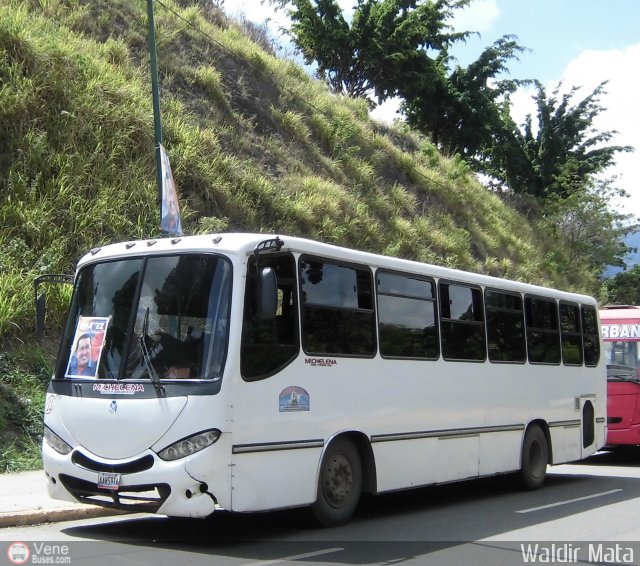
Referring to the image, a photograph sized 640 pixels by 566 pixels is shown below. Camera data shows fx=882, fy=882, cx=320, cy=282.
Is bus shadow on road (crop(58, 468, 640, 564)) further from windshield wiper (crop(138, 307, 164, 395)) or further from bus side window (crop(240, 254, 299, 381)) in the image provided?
bus side window (crop(240, 254, 299, 381))

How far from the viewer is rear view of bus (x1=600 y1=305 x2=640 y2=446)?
52.9ft

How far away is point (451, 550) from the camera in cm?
803

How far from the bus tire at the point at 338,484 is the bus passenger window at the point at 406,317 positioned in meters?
1.27

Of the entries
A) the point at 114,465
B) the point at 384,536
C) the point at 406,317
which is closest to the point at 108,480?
the point at 114,465

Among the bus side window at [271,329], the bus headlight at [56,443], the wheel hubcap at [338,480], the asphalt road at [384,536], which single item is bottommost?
the asphalt road at [384,536]

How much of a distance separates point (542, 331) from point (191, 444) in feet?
24.4

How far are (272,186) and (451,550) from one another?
52.3ft

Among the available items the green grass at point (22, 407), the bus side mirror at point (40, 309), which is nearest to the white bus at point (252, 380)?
the bus side mirror at point (40, 309)

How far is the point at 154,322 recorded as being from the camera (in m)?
8.05

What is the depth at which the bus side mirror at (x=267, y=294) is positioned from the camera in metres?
7.66

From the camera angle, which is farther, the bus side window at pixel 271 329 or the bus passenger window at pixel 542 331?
the bus passenger window at pixel 542 331

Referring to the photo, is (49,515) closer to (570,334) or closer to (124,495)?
(124,495)

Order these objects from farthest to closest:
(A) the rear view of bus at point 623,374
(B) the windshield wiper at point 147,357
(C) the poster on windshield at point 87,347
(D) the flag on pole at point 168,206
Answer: (A) the rear view of bus at point 623,374
(D) the flag on pole at point 168,206
(C) the poster on windshield at point 87,347
(B) the windshield wiper at point 147,357

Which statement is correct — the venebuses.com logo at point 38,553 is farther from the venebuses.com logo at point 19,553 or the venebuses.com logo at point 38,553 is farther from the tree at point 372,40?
the tree at point 372,40
